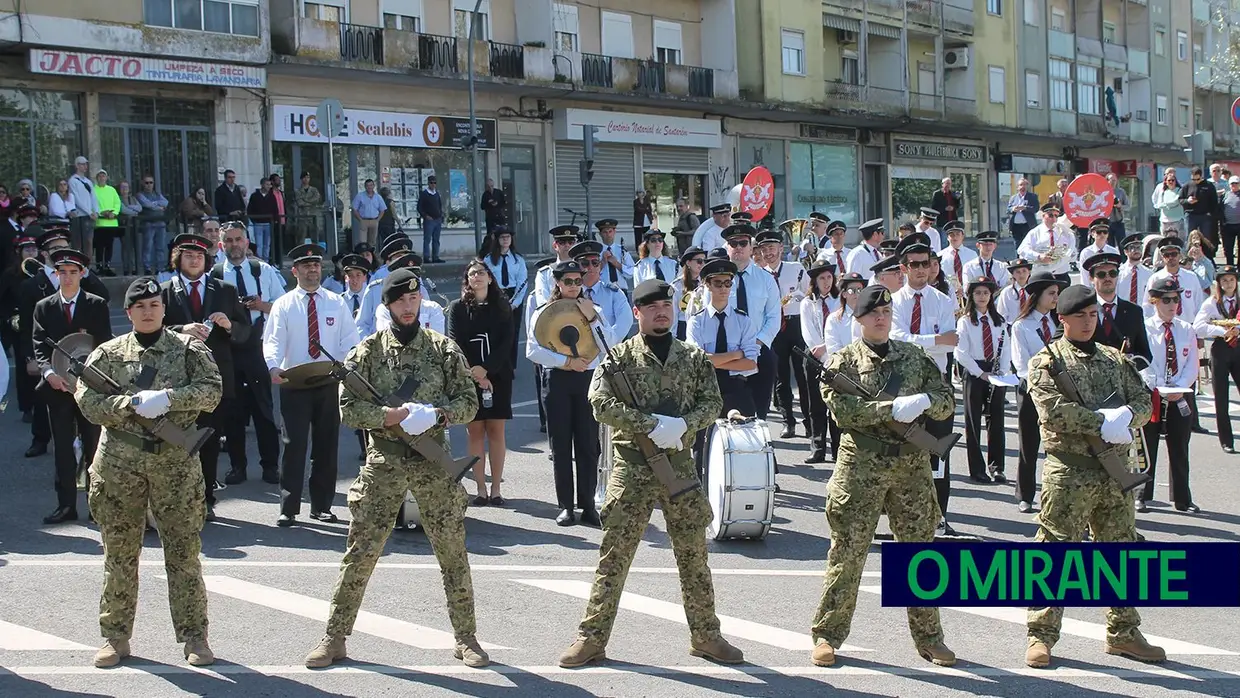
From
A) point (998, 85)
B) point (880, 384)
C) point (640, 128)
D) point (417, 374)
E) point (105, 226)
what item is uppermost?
point (998, 85)

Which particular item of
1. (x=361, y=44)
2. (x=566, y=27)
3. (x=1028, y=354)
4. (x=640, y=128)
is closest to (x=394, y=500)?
(x=1028, y=354)

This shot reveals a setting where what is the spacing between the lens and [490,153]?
35.4m

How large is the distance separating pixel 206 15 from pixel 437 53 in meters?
6.10

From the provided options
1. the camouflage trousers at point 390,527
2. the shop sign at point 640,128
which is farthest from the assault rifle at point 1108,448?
the shop sign at point 640,128

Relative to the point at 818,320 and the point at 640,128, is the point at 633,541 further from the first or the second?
the point at 640,128

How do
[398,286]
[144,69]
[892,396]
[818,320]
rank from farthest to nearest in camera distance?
[144,69], [818,320], [398,286], [892,396]

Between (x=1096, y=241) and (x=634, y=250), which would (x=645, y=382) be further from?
(x=634, y=250)

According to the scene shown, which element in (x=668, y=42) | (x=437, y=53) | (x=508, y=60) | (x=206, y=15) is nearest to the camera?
(x=206, y=15)

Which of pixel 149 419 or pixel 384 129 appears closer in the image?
pixel 149 419

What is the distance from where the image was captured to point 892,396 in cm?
741

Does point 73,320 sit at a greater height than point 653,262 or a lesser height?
lesser

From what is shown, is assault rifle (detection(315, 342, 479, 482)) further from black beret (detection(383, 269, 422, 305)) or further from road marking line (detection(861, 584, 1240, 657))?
road marking line (detection(861, 584, 1240, 657))

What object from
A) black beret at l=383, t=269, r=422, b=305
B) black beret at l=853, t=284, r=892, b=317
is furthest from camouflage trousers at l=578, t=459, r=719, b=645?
black beret at l=383, t=269, r=422, b=305

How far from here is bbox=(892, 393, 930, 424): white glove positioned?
7.19m
